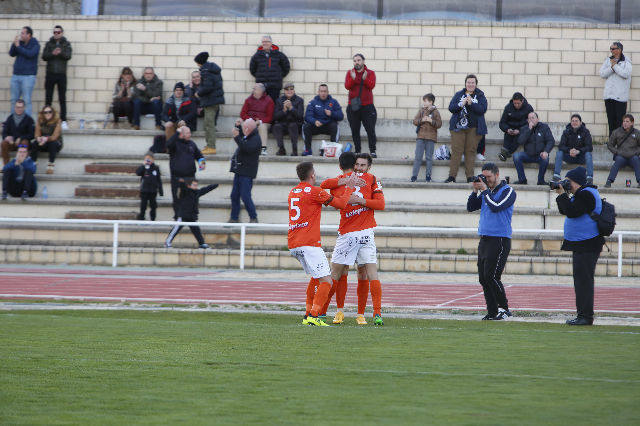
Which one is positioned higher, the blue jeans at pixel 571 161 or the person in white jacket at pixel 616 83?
the person in white jacket at pixel 616 83

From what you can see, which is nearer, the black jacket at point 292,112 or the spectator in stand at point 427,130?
the spectator in stand at point 427,130

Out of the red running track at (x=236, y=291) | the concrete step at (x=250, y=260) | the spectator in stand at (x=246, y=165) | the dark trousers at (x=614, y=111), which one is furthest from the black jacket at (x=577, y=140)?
the spectator in stand at (x=246, y=165)

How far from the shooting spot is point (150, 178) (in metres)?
21.7

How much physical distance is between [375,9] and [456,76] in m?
2.89

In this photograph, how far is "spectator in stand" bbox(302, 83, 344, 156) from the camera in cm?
2395

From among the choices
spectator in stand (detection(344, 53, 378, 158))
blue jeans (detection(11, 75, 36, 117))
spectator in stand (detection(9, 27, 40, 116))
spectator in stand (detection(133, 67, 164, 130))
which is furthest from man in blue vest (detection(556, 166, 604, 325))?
blue jeans (detection(11, 75, 36, 117))

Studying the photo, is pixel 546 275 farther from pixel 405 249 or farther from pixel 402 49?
pixel 402 49

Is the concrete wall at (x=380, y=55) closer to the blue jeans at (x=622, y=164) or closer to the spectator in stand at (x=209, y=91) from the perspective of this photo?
the spectator in stand at (x=209, y=91)

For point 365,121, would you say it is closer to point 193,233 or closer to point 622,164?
point 193,233

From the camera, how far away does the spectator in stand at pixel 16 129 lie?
78.1ft

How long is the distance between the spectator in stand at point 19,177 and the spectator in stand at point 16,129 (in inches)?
33.8

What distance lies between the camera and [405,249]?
68.2 feet

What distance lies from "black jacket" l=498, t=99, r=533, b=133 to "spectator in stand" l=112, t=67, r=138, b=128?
9.03 m

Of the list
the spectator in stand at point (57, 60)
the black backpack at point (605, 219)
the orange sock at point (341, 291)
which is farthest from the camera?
the spectator in stand at point (57, 60)
